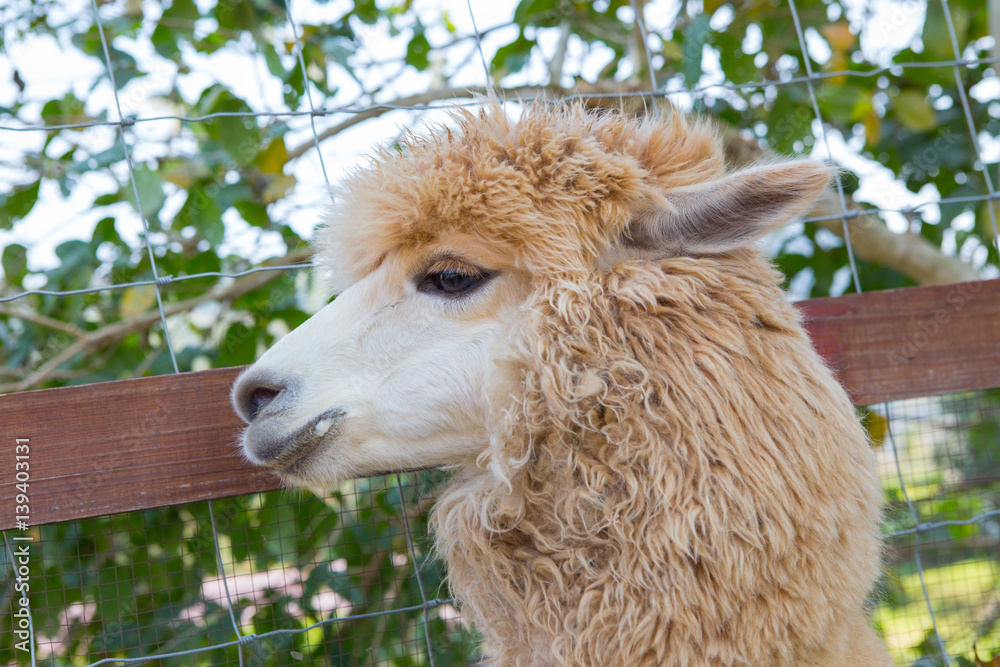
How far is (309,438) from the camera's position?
1541 mm

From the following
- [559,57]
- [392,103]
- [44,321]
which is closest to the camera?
[44,321]

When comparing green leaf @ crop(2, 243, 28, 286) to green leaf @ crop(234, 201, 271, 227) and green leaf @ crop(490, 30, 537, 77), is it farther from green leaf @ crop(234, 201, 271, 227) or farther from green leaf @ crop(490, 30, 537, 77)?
green leaf @ crop(490, 30, 537, 77)

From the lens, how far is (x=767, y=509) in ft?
4.59

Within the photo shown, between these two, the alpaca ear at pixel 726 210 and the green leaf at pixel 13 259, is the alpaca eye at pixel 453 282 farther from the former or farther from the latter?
the green leaf at pixel 13 259

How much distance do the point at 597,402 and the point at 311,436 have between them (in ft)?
1.97

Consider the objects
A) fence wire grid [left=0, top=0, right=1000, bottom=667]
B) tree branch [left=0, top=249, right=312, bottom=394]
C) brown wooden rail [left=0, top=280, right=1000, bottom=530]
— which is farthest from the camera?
tree branch [left=0, top=249, right=312, bottom=394]

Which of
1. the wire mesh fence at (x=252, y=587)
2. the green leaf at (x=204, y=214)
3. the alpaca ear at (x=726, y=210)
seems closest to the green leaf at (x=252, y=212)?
the green leaf at (x=204, y=214)

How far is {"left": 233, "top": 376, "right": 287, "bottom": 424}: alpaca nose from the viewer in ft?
5.05

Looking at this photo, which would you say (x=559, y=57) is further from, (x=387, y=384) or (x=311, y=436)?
(x=311, y=436)

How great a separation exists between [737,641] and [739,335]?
1.93 ft

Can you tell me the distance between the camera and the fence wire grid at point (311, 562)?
7.26 feet

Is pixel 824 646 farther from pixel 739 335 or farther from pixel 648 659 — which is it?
pixel 739 335

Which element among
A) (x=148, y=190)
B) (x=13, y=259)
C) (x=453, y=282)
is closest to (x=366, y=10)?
(x=148, y=190)

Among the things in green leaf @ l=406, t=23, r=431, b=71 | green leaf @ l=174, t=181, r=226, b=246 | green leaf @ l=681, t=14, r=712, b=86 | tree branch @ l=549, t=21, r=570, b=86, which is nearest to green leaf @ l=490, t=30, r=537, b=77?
green leaf @ l=406, t=23, r=431, b=71
